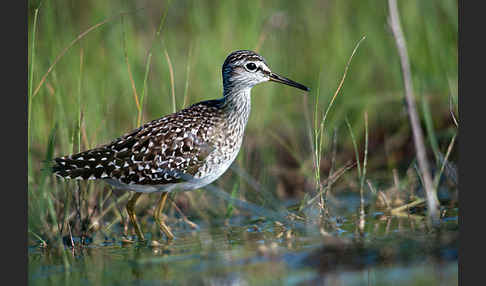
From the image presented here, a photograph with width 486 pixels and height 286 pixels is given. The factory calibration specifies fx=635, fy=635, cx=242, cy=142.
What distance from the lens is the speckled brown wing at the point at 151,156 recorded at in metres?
7.70

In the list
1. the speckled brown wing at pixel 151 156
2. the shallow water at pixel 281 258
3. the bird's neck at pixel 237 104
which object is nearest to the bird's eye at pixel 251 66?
the bird's neck at pixel 237 104

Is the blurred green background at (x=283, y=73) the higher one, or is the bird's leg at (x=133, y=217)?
the blurred green background at (x=283, y=73)

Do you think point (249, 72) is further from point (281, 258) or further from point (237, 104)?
point (281, 258)

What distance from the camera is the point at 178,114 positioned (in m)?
8.14

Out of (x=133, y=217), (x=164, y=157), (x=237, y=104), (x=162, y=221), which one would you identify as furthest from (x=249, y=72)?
Result: (x=133, y=217)

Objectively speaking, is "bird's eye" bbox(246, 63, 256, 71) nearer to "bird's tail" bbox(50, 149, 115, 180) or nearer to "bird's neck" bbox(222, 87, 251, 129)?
"bird's neck" bbox(222, 87, 251, 129)

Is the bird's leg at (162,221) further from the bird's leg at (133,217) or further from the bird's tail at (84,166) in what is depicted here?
the bird's tail at (84,166)

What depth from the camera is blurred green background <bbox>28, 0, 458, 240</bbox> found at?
10.0 meters

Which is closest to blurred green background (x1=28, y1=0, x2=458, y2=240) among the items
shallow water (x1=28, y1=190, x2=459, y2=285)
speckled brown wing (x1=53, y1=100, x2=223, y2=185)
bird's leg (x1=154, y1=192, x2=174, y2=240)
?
bird's leg (x1=154, y1=192, x2=174, y2=240)

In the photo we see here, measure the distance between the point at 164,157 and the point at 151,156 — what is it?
0.52 feet

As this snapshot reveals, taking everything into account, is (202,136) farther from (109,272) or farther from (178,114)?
(109,272)

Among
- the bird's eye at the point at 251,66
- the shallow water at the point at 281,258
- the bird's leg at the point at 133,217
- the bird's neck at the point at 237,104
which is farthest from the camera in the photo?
the bird's eye at the point at 251,66

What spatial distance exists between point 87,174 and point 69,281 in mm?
1855

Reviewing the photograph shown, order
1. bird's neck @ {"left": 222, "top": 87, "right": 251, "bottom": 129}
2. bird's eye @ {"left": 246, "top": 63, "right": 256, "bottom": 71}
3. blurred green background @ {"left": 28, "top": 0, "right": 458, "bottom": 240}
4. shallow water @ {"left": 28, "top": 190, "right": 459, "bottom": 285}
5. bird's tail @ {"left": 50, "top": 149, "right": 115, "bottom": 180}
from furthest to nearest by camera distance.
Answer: blurred green background @ {"left": 28, "top": 0, "right": 458, "bottom": 240}, bird's eye @ {"left": 246, "top": 63, "right": 256, "bottom": 71}, bird's neck @ {"left": 222, "top": 87, "right": 251, "bottom": 129}, bird's tail @ {"left": 50, "top": 149, "right": 115, "bottom": 180}, shallow water @ {"left": 28, "top": 190, "right": 459, "bottom": 285}
